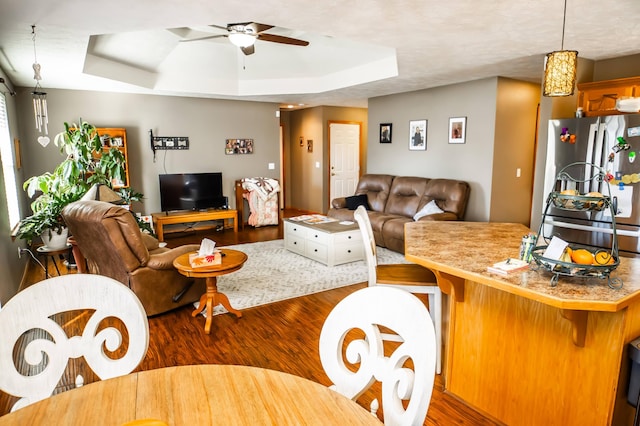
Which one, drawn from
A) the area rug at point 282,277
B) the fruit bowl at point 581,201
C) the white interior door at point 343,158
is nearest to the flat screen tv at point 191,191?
the area rug at point 282,277

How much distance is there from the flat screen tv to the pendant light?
5.66 metres

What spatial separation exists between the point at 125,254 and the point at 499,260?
280cm

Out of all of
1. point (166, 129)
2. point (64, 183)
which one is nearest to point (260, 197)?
point (166, 129)

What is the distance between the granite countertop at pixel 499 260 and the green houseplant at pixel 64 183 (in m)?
3.39

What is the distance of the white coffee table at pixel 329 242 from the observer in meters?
4.88

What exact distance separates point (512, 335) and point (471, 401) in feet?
1.68

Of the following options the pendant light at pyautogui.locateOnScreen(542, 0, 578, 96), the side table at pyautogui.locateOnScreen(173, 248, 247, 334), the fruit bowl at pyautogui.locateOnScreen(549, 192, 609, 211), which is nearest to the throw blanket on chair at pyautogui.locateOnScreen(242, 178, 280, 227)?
the side table at pyautogui.locateOnScreen(173, 248, 247, 334)

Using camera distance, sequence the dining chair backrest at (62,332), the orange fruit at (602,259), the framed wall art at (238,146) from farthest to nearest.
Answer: the framed wall art at (238,146) < the orange fruit at (602,259) < the dining chair backrest at (62,332)

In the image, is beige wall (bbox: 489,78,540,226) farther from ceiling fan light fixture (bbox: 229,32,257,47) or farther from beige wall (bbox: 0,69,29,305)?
beige wall (bbox: 0,69,29,305)

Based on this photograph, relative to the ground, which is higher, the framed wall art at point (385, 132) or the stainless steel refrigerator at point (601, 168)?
the framed wall art at point (385, 132)

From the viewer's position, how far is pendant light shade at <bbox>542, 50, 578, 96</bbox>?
2.29 meters

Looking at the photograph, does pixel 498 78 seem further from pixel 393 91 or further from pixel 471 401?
pixel 471 401

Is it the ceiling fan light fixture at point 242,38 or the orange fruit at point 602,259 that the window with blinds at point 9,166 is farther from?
the orange fruit at point 602,259

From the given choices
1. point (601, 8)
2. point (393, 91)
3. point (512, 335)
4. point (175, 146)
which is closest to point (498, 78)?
point (393, 91)
